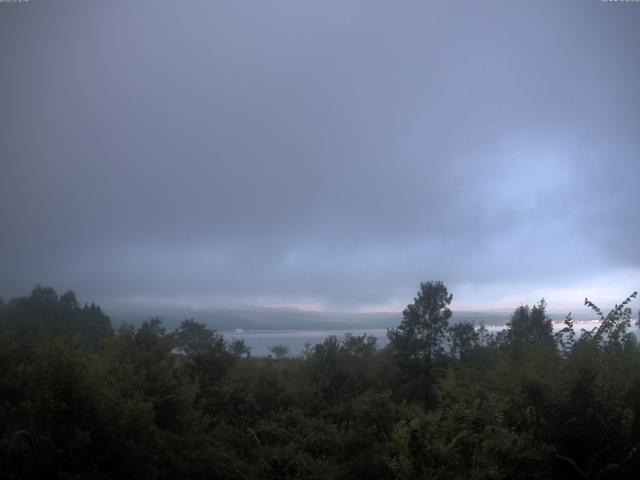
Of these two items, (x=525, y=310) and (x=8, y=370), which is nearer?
(x=8, y=370)

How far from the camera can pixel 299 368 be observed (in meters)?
19.6

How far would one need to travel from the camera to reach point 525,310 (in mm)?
39250

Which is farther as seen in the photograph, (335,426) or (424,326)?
(424,326)

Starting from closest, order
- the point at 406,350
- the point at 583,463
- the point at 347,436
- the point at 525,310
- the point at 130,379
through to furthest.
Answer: the point at 583,463 → the point at 347,436 → the point at 130,379 → the point at 406,350 → the point at 525,310

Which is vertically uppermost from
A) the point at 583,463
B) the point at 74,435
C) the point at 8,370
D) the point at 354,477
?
the point at 8,370

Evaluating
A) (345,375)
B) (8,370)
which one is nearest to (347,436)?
(8,370)

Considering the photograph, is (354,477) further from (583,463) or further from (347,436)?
(583,463)

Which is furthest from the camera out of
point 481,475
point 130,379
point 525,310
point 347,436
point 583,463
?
point 525,310

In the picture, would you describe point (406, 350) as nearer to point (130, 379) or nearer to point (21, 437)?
point (130, 379)

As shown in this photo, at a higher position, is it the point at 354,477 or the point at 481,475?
the point at 481,475

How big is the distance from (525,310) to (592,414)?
3421cm

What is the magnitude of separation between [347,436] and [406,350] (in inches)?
844

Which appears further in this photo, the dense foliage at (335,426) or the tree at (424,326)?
the tree at (424,326)

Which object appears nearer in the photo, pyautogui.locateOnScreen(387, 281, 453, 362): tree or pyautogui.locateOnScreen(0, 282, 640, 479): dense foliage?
pyautogui.locateOnScreen(0, 282, 640, 479): dense foliage
